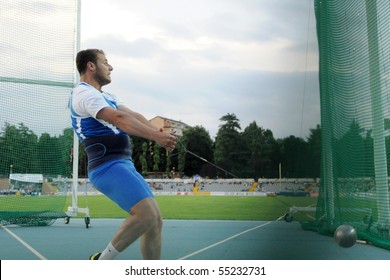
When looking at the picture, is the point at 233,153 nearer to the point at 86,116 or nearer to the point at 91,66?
the point at 91,66

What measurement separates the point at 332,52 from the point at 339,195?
187 centimetres

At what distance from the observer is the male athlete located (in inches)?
94.6

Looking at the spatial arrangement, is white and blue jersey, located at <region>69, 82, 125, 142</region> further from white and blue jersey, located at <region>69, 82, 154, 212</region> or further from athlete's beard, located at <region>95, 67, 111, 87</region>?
athlete's beard, located at <region>95, 67, 111, 87</region>

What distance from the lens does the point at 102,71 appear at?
273 cm

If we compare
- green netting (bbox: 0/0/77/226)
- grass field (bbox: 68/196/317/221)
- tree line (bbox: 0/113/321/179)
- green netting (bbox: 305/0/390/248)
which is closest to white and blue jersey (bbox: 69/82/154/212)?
tree line (bbox: 0/113/321/179)

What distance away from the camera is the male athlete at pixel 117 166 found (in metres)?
2.40

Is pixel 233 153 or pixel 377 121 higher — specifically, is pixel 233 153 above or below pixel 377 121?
below

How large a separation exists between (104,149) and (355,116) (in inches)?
143

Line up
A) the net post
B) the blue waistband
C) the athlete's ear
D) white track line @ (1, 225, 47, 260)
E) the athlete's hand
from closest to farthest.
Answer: the athlete's hand → the blue waistband → the athlete's ear → white track line @ (1, 225, 47, 260) → the net post

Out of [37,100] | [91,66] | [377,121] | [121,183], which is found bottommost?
[121,183]

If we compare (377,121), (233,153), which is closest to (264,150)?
(377,121)

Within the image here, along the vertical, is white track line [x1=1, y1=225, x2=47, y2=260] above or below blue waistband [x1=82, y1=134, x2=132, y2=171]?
below

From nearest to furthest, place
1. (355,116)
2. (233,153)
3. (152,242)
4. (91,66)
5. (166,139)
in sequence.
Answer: (166,139) < (152,242) < (91,66) < (355,116) < (233,153)
